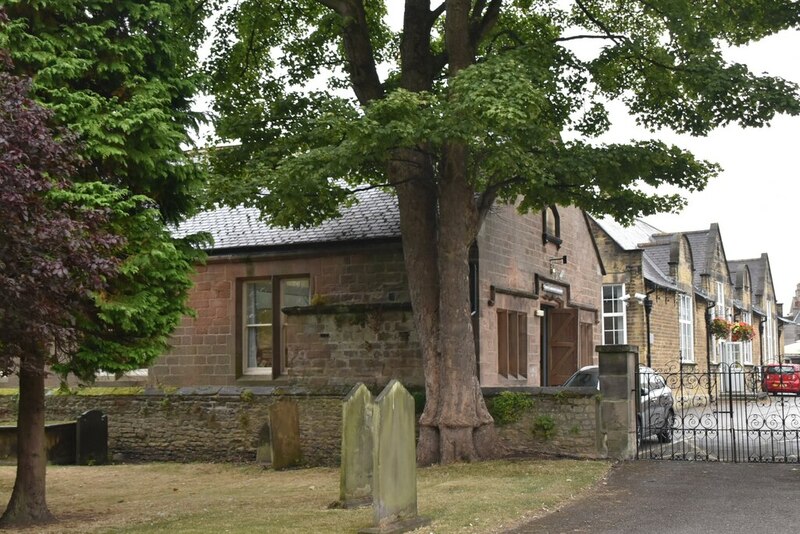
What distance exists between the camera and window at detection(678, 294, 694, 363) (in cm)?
3750

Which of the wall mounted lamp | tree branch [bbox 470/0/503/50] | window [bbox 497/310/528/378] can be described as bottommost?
window [bbox 497/310/528/378]

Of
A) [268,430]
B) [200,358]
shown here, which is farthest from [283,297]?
[268,430]

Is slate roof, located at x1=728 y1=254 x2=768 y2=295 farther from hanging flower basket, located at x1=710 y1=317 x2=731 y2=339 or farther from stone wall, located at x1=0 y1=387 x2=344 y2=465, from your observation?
stone wall, located at x1=0 y1=387 x2=344 y2=465

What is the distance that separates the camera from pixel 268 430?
709 inches

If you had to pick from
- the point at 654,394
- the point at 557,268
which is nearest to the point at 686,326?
the point at 557,268

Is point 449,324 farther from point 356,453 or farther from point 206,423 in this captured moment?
point 206,423

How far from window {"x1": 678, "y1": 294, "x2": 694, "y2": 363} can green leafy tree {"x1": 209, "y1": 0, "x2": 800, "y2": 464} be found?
20563 mm

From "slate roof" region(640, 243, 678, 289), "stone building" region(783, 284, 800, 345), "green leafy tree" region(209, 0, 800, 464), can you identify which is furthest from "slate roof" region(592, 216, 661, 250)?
"stone building" region(783, 284, 800, 345)

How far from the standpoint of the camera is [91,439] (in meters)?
19.4

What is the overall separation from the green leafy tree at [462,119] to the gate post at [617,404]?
1.99 meters

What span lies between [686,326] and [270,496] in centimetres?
2817

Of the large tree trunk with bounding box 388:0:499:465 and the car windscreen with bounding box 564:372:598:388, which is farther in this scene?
the car windscreen with bounding box 564:372:598:388

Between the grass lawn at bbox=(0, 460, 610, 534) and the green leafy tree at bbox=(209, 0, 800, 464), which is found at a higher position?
the green leafy tree at bbox=(209, 0, 800, 464)

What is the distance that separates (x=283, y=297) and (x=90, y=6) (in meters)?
11.1
